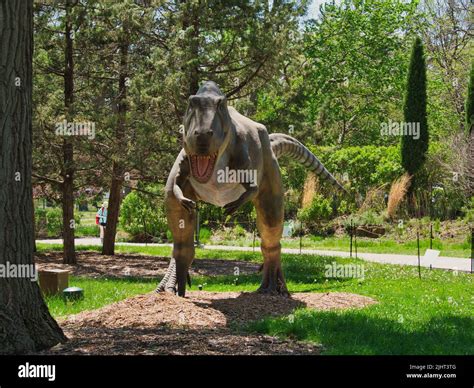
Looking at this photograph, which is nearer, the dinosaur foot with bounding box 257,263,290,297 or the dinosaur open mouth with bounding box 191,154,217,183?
the dinosaur open mouth with bounding box 191,154,217,183

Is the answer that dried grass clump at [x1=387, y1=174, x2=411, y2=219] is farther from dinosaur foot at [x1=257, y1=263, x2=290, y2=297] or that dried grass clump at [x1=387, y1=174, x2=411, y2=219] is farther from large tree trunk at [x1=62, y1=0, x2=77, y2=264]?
dinosaur foot at [x1=257, y1=263, x2=290, y2=297]

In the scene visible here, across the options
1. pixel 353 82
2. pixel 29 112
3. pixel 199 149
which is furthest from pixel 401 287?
pixel 353 82

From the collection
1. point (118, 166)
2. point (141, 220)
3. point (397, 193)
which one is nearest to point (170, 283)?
point (118, 166)

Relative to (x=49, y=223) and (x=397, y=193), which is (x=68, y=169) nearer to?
(x=397, y=193)

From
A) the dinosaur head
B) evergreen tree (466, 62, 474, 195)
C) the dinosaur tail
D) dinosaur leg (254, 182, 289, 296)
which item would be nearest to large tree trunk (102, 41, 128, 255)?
the dinosaur tail

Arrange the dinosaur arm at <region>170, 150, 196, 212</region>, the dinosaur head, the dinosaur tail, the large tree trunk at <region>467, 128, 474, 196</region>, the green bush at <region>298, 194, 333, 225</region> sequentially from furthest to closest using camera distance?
the green bush at <region>298, 194, 333, 225</region>
the large tree trunk at <region>467, 128, 474, 196</region>
the dinosaur tail
the dinosaur arm at <region>170, 150, 196, 212</region>
the dinosaur head

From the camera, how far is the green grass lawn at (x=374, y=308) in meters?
5.99

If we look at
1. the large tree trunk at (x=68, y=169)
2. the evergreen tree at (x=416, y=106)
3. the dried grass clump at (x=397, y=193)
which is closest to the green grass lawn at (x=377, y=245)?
the dried grass clump at (x=397, y=193)

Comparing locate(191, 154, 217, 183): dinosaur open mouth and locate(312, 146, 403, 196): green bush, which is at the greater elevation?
locate(312, 146, 403, 196): green bush

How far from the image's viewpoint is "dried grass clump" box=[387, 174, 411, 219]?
22750 millimetres

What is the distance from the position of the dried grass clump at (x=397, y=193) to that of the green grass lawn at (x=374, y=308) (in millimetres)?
7583

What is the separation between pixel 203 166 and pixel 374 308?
307 cm

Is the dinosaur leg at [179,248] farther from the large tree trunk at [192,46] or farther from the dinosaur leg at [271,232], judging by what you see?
the large tree trunk at [192,46]

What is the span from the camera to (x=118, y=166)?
16547mm
